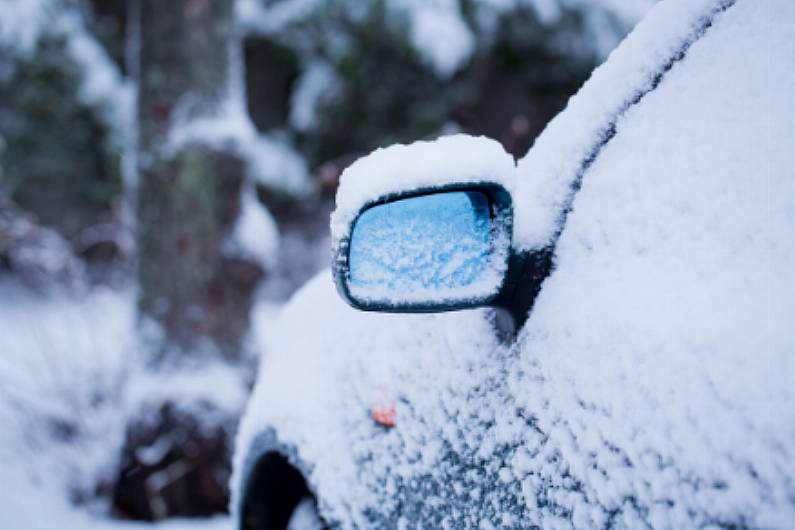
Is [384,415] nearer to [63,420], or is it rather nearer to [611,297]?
[611,297]

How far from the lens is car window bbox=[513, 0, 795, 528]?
649 mm

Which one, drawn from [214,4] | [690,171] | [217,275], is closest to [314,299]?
[690,171]

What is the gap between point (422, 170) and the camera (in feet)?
2.83

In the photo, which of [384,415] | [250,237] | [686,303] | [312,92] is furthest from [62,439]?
[312,92]

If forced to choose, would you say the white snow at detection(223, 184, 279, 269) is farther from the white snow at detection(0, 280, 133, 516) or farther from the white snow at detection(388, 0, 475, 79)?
the white snow at detection(388, 0, 475, 79)

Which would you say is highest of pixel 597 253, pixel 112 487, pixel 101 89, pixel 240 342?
pixel 101 89

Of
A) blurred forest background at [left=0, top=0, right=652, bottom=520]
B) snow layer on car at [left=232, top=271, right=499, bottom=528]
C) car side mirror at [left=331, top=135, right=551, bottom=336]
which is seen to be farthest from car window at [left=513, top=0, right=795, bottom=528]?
blurred forest background at [left=0, top=0, right=652, bottom=520]

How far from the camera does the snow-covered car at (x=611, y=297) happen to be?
2.21 ft

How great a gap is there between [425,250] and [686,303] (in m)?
0.39

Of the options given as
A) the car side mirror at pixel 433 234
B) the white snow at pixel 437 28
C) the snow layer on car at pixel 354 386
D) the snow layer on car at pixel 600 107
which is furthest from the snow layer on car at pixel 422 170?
the white snow at pixel 437 28

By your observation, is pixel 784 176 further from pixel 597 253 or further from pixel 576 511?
pixel 576 511

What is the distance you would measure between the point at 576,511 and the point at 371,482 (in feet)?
1.69

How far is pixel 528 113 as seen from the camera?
7.10 meters

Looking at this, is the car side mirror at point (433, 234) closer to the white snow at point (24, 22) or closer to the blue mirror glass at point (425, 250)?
the blue mirror glass at point (425, 250)
